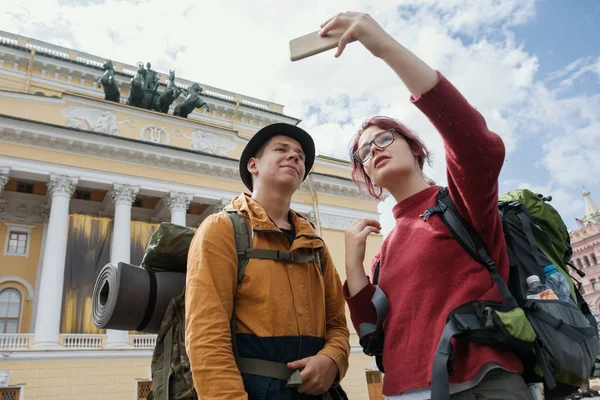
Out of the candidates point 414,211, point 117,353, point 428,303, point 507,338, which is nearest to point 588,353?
point 507,338

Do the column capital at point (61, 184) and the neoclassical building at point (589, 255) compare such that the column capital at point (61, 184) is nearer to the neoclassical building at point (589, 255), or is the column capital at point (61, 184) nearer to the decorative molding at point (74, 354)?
the decorative molding at point (74, 354)

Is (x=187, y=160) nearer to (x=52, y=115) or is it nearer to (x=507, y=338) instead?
(x=52, y=115)

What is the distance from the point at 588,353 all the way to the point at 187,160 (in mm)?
16552

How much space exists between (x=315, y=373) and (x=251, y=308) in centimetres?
37

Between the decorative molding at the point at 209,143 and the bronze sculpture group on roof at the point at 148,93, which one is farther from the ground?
the bronze sculpture group on roof at the point at 148,93

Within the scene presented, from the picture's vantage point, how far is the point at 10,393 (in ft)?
39.9

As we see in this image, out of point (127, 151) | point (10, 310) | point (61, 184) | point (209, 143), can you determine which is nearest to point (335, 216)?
point (209, 143)

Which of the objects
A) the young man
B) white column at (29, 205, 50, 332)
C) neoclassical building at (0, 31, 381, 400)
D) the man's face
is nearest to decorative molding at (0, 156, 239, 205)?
neoclassical building at (0, 31, 381, 400)

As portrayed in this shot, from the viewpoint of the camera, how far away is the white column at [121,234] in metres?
14.0

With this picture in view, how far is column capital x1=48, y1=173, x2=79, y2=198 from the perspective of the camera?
14784 millimetres

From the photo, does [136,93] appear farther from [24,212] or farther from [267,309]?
[267,309]

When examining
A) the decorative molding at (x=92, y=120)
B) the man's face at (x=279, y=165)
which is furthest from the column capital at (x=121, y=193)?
the man's face at (x=279, y=165)

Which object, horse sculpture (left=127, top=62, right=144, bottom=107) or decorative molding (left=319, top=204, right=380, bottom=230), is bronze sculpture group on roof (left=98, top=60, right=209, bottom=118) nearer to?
horse sculpture (left=127, top=62, right=144, bottom=107)

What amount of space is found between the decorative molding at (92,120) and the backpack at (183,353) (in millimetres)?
15682
